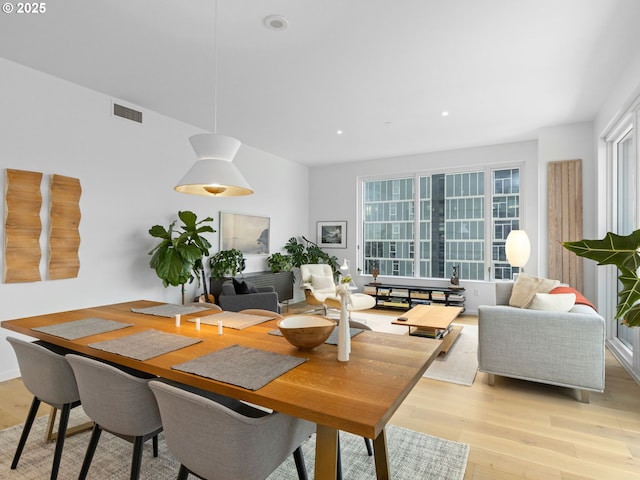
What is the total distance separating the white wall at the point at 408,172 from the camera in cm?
570

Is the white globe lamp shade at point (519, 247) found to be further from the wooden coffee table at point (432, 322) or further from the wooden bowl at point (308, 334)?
the wooden bowl at point (308, 334)

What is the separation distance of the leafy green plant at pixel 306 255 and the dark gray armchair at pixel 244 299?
2150 millimetres

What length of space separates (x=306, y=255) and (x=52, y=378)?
209 inches

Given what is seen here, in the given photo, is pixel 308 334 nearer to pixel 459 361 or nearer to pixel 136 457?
pixel 136 457

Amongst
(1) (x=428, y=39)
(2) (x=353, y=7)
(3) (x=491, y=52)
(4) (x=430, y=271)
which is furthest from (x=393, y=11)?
(4) (x=430, y=271)

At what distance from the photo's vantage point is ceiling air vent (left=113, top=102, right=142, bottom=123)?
4031 millimetres

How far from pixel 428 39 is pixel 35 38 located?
315 cm

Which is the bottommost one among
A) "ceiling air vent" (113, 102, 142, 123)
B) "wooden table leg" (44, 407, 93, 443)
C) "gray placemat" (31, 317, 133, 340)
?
"wooden table leg" (44, 407, 93, 443)

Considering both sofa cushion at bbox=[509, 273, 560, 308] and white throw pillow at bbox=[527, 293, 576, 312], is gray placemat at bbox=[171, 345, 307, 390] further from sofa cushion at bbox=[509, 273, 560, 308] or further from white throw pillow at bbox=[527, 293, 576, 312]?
sofa cushion at bbox=[509, 273, 560, 308]

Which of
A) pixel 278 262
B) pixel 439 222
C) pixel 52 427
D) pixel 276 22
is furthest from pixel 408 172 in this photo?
pixel 52 427

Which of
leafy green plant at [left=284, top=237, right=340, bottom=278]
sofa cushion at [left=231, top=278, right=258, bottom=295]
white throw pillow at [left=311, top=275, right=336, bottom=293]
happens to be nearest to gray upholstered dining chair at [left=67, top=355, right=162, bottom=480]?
sofa cushion at [left=231, top=278, right=258, bottom=295]

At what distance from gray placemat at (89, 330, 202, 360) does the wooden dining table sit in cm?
3

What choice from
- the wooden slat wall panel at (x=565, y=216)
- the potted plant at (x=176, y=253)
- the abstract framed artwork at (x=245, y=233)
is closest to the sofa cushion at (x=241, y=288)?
the potted plant at (x=176, y=253)

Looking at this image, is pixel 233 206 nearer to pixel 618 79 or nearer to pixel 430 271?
pixel 430 271
